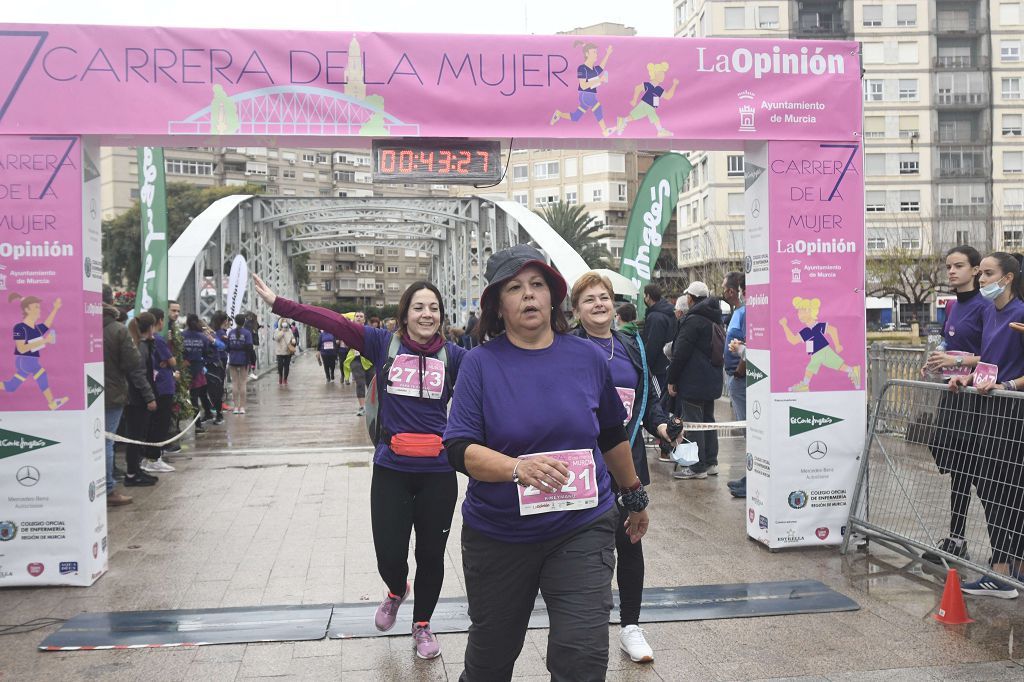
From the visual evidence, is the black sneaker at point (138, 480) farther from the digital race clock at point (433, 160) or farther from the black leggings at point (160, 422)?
the digital race clock at point (433, 160)

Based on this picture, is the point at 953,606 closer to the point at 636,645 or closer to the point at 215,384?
the point at 636,645

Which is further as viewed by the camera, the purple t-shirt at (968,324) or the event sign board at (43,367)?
the event sign board at (43,367)

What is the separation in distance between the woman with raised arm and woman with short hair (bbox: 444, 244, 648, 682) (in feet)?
4.74

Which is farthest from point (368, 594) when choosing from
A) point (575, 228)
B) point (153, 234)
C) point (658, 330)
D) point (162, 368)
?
point (575, 228)

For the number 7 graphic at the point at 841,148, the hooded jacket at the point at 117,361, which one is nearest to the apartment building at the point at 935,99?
the hooded jacket at the point at 117,361

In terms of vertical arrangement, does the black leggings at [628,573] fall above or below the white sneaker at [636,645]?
above

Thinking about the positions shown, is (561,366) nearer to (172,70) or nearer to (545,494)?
(545,494)

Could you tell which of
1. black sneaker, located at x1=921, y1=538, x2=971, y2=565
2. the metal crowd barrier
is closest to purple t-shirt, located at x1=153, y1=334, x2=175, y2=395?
the metal crowd barrier

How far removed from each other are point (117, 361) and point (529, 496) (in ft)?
22.9

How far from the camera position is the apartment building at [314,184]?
86.8 m

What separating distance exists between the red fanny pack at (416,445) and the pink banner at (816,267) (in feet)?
10.2

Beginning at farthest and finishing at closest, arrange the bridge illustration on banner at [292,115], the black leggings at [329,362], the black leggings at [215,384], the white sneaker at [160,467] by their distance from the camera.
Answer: the black leggings at [329,362]
the black leggings at [215,384]
the white sneaker at [160,467]
the bridge illustration on banner at [292,115]

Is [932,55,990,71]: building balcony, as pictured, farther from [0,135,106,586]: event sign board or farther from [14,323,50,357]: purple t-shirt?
[14,323,50,357]: purple t-shirt

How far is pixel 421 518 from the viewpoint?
485 cm
